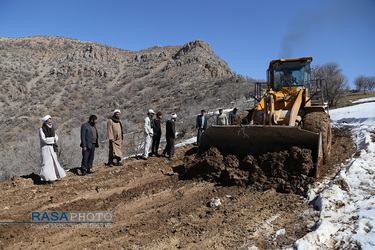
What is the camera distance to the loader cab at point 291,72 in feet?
25.4

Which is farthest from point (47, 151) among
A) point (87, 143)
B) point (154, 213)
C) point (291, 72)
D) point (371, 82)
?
point (371, 82)

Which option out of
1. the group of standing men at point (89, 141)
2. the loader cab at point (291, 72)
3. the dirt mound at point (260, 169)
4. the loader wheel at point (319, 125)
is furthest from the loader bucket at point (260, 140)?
the loader cab at point (291, 72)

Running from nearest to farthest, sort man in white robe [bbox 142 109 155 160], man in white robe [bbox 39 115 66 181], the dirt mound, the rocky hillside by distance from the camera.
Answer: the dirt mound < man in white robe [bbox 39 115 66 181] < man in white robe [bbox 142 109 155 160] < the rocky hillside

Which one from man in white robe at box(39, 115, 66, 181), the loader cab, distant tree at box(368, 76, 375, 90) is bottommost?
man in white robe at box(39, 115, 66, 181)

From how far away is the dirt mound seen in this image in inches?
210

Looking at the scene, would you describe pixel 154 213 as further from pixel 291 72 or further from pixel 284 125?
pixel 291 72

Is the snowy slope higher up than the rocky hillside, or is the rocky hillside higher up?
the rocky hillside

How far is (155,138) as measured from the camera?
900 centimetres

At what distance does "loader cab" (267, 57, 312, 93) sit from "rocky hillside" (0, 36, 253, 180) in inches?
357

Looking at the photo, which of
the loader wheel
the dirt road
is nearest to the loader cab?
the loader wheel

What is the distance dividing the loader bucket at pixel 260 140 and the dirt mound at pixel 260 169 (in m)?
0.17

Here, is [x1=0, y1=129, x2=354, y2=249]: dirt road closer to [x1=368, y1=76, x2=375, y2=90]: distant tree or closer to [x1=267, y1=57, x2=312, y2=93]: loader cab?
[x1=267, y1=57, x2=312, y2=93]: loader cab

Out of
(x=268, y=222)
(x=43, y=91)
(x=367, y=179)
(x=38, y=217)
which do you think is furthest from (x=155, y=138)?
(x=43, y=91)

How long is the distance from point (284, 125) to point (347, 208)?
2.36m
